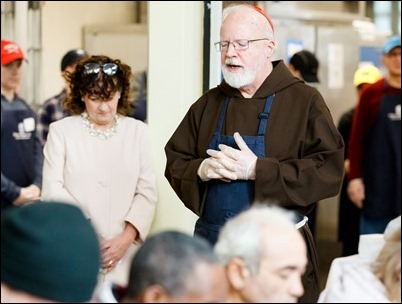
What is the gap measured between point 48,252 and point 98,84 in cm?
215

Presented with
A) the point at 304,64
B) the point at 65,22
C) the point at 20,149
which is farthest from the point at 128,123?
the point at 65,22

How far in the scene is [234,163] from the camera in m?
3.67

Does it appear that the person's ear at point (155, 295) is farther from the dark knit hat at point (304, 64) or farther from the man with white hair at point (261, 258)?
the dark knit hat at point (304, 64)

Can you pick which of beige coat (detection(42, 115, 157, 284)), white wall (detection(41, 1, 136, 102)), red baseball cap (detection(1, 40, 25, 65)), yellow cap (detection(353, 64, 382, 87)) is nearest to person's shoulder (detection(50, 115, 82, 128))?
beige coat (detection(42, 115, 157, 284))

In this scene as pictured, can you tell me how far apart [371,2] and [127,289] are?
772 cm

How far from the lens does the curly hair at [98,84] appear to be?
173 inches

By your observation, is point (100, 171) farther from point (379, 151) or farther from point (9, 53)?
point (379, 151)

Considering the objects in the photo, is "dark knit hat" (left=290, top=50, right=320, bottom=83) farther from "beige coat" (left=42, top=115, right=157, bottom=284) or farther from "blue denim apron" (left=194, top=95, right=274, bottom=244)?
"blue denim apron" (left=194, top=95, right=274, bottom=244)

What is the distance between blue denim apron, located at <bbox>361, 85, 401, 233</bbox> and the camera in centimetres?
630

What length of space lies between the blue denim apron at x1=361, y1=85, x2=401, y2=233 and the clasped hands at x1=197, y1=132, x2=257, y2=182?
9.09ft

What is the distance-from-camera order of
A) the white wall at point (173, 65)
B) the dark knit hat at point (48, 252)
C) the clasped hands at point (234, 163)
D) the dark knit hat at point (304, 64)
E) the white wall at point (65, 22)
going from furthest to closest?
1. the white wall at point (65, 22)
2. the dark knit hat at point (304, 64)
3. the white wall at point (173, 65)
4. the clasped hands at point (234, 163)
5. the dark knit hat at point (48, 252)

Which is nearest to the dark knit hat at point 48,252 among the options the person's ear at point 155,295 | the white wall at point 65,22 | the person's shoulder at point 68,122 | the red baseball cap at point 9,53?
the person's ear at point 155,295

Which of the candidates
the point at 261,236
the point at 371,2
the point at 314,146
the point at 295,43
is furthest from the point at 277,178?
the point at 371,2

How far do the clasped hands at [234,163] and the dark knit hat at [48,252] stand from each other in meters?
1.32
